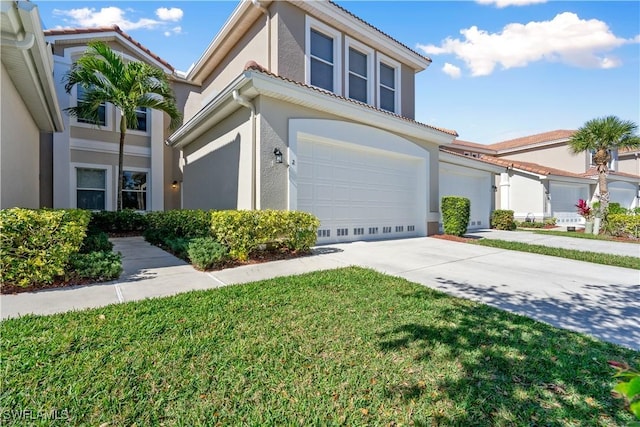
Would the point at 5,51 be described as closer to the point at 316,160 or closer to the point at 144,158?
the point at 316,160

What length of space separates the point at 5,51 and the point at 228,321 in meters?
5.71

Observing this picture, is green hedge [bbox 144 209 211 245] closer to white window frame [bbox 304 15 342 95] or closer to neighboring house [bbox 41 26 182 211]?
neighboring house [bbox 41 26 182 211]

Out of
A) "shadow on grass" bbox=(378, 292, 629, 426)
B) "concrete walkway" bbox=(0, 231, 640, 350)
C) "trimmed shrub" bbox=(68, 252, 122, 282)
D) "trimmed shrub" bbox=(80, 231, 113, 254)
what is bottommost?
"shadow on grass" bbox=(378, 292, 629, 426)

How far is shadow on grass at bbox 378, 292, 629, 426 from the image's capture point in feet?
6.94

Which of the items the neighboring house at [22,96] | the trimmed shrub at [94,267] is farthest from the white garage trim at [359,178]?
the neighboring house at [22,96]

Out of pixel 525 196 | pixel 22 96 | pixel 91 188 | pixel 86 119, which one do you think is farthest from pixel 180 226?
pixel 525 196

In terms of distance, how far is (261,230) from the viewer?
6.47 meters

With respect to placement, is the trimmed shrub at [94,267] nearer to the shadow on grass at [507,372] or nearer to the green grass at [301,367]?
the green grass at [301,367]

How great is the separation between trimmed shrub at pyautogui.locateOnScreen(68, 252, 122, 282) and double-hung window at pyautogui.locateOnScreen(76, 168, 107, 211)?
8998mm

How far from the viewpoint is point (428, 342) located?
303 centimetres

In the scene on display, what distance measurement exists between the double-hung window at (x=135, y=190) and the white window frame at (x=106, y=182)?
0.52 meters

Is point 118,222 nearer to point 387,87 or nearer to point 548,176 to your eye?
point 387,87

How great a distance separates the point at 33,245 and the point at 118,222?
711 cm

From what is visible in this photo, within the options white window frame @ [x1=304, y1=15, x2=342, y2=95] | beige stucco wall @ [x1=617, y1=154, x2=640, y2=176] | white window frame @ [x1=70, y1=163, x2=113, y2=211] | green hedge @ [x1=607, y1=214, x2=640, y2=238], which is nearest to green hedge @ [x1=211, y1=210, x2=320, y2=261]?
white window frame @ [x1=304, y1=15, x2=342, y2=95]
